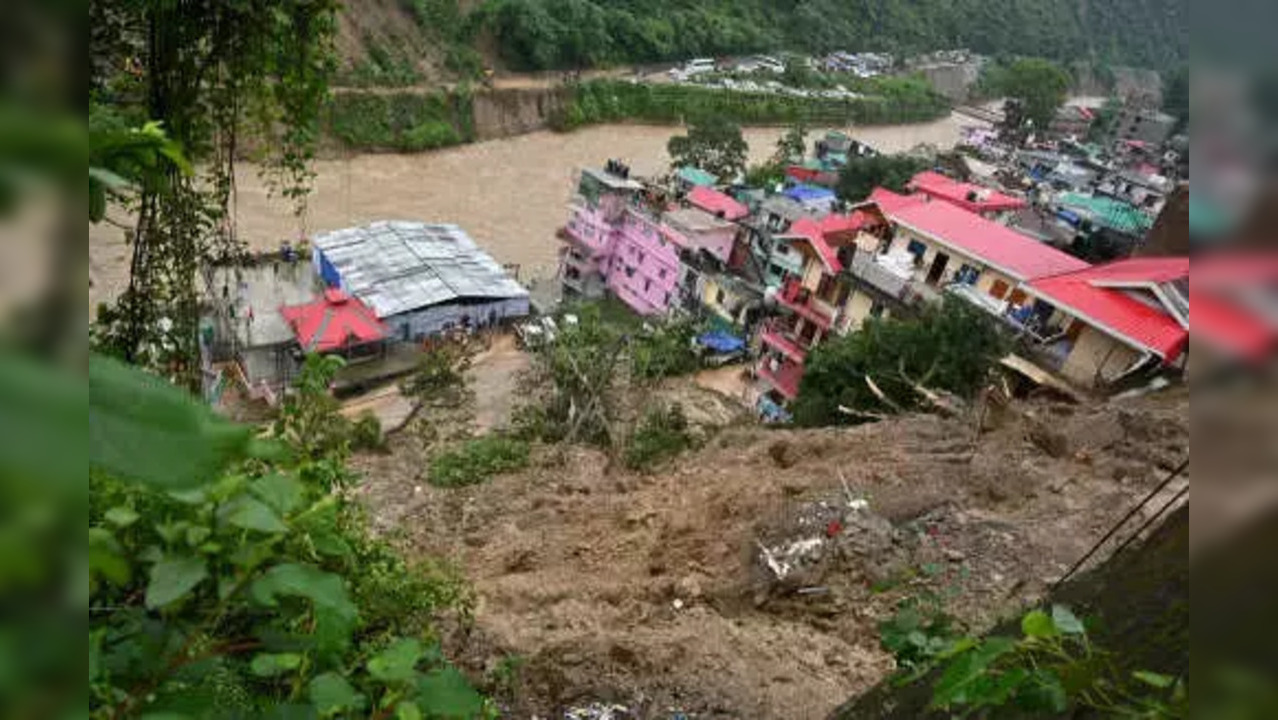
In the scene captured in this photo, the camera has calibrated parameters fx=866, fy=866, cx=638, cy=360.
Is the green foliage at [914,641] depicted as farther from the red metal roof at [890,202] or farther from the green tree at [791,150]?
the green tree at [791,150]

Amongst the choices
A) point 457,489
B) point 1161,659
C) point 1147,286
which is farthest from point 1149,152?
point 1161,659

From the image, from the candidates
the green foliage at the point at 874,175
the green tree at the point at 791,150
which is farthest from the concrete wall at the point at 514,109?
the green foliage at the point at 874,175

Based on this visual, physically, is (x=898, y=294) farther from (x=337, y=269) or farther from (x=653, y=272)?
(x=337, y=269)

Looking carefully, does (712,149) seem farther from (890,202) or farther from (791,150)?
(890,202)

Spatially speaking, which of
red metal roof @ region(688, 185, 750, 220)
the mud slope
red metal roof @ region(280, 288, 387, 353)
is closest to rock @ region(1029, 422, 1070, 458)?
the mud slope

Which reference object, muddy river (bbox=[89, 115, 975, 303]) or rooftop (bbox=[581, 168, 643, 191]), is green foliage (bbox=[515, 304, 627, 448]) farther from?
muddy river (bbox=[89, 115, 975, 303])

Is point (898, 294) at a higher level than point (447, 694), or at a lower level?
lower
